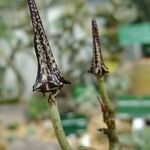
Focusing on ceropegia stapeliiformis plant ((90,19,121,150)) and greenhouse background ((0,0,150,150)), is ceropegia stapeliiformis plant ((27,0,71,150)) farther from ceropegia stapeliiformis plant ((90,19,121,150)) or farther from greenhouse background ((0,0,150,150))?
greenhouse background ((0,0,150,150))

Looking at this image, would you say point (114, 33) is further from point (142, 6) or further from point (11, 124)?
point (11, 124)

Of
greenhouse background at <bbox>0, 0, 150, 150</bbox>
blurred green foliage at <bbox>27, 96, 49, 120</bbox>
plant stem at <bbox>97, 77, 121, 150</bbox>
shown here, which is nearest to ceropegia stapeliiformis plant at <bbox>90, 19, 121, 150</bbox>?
plant stem at <bbox>97, 77, 121, 150</bbox>

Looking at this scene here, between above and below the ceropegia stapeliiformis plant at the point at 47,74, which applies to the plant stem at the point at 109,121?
below

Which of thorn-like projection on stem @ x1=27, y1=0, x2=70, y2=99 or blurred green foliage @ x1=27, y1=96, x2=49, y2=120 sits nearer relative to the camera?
thorn-like projection on stem @ x1=27, y1=0, x2=70, y2=99

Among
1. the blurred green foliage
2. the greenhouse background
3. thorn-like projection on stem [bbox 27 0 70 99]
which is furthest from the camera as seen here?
the blurred green foliage

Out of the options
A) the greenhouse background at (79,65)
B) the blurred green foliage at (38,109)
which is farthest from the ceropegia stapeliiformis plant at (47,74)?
the blurred green foliage at (38,109)

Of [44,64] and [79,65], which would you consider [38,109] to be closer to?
[79,65]

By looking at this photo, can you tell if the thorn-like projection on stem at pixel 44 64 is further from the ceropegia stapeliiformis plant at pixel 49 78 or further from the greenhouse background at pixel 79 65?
the greenhouse background at pixel 79 65
